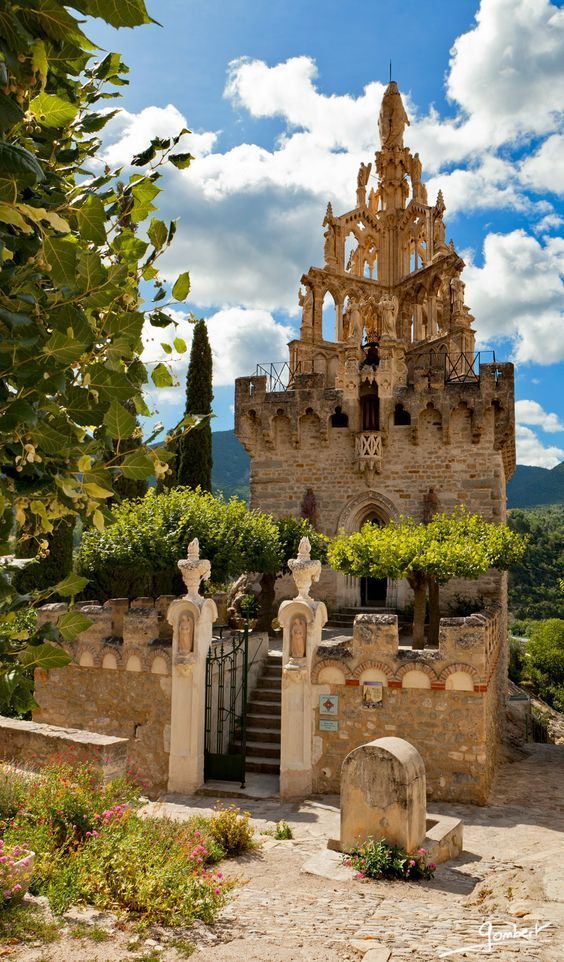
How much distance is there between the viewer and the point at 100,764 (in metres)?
8.87

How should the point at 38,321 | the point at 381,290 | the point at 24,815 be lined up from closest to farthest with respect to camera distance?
the point at 38,321
the point at 24,815
the point at 381,290

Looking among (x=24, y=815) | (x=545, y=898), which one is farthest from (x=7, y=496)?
(x=545, y=898)

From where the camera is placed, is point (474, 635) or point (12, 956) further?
point (474, 635)

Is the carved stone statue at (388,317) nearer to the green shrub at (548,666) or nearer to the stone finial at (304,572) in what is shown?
the stone finial at (304,572)

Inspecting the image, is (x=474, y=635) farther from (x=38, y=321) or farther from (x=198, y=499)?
(x=38, y=321)

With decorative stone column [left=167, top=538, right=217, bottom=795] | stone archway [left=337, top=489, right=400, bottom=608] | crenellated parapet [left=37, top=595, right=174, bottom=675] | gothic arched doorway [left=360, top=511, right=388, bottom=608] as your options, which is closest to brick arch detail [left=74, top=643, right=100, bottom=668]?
crenellated parapet [left=37, top=595, right=174, bottom=675]

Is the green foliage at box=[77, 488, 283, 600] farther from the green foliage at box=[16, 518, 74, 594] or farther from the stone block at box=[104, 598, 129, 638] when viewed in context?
the green foliage at box=[16, 518, 74, 594]

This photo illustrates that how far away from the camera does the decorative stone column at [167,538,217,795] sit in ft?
37.5

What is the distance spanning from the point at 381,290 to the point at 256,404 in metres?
8.43

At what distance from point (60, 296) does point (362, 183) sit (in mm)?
26600

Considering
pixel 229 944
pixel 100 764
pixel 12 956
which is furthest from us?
pixel 100 764

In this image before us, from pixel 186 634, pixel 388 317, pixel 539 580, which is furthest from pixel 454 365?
pixel 539 580

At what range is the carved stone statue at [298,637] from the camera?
11.4 m

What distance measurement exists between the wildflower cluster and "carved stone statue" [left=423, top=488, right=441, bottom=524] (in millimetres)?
15205
